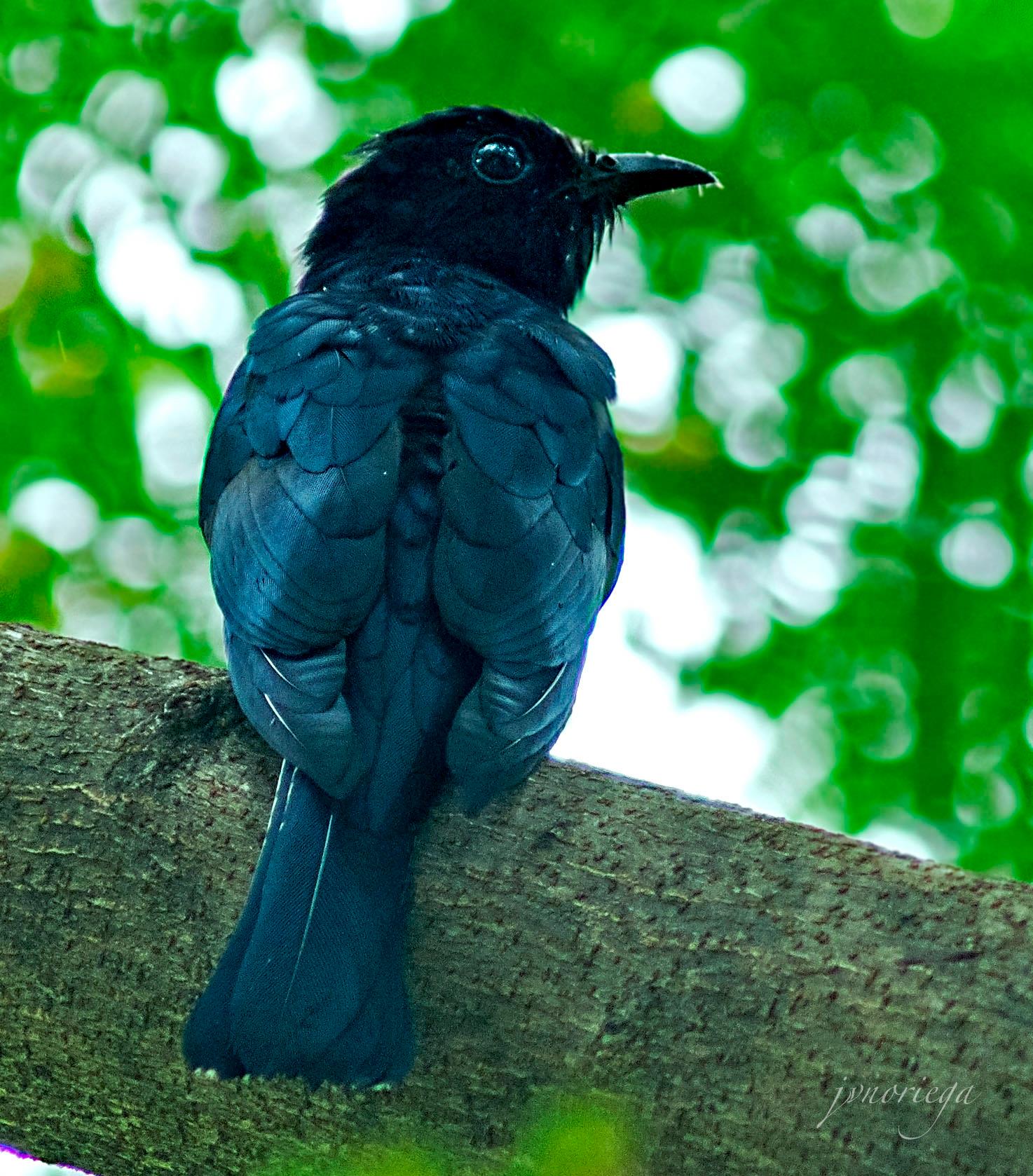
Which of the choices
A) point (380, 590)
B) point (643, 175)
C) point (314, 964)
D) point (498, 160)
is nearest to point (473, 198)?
point (498, 160)

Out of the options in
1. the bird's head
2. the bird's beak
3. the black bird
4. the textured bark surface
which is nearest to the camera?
the textured bark surface

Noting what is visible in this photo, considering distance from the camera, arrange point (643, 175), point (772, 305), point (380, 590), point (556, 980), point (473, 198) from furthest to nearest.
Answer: point (772, 305)
point (643, 175)
point (473, 198)
point (380, 590)
point (556, 980)

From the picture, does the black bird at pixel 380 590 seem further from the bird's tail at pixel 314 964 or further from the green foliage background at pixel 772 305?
the green foliage background at pixel 772 305

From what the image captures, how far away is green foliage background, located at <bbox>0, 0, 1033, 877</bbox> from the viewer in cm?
543

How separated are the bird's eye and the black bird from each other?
2.06ft

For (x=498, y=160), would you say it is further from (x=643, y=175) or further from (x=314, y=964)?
(x=314, y=964)

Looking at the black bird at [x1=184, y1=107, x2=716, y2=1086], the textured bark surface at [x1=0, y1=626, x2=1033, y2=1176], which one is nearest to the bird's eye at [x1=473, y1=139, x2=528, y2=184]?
the black bird at [x1=184, y1=107, x2=716, y2=1086]

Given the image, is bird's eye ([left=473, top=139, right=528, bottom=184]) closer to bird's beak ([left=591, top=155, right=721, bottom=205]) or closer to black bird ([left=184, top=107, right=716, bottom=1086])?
bird's beak ([left=591, top=155, right=721, bottom=205])

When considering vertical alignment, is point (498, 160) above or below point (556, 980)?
above

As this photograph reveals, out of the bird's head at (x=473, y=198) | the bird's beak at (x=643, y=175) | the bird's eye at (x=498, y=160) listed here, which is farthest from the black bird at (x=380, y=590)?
the bird's beak at (x=643, y=175)

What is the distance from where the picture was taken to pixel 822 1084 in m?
1.96

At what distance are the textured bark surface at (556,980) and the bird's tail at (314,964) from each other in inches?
2.4

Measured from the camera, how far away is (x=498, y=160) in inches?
158

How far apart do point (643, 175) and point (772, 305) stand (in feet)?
6.29
